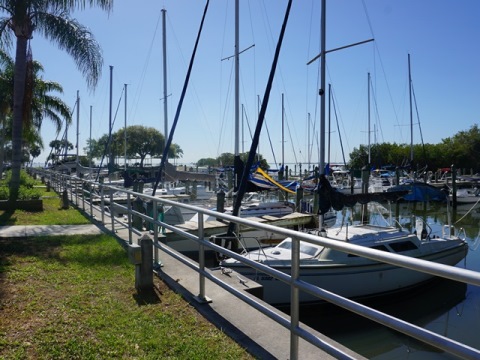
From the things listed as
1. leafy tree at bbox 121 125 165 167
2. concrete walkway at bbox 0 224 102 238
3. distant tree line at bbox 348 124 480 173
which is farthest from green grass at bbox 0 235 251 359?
leafy tree at bbox 121 125 165 167

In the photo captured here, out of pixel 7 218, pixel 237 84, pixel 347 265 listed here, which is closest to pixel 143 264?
pixel 347 265

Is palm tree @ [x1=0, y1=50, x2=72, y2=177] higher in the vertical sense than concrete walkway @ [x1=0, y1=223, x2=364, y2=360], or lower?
higher

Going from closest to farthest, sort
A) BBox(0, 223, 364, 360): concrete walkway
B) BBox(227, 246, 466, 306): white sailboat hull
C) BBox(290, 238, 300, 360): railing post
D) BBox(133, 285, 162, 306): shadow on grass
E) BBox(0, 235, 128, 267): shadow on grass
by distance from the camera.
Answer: BBox(290, 238, 300, 360): railing post
BBox(0, 223, 364, 360): concrete walkway
BBox(133, 285, 162, 306): shadow on grass
BBox(0, 235, 128, 267): shadow on grass
BBox(227, 246, 466, 306): white sailboat hull

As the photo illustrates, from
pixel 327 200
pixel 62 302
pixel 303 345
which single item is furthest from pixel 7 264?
pixel 327 200

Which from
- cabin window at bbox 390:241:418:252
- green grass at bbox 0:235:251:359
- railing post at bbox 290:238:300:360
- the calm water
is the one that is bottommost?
the calm water

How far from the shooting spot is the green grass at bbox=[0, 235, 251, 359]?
389 centimetres

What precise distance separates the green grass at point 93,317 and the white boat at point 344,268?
4.11 meters

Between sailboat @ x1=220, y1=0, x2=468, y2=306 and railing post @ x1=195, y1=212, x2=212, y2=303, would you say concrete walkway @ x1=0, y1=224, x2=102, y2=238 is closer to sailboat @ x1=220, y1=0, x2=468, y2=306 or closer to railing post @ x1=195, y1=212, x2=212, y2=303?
sailboat @ x1=220, y1=0, x2=468, y2=306

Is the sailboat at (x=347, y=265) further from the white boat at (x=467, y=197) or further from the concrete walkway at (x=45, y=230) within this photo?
the white boat at (x=467, y=197)

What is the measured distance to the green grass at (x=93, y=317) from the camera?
3895 millimetres

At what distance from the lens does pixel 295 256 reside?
3258 mm

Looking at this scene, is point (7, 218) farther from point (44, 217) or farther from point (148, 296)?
point (148, 296)

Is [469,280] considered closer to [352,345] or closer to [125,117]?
[352,345]

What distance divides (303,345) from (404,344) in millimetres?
6147
